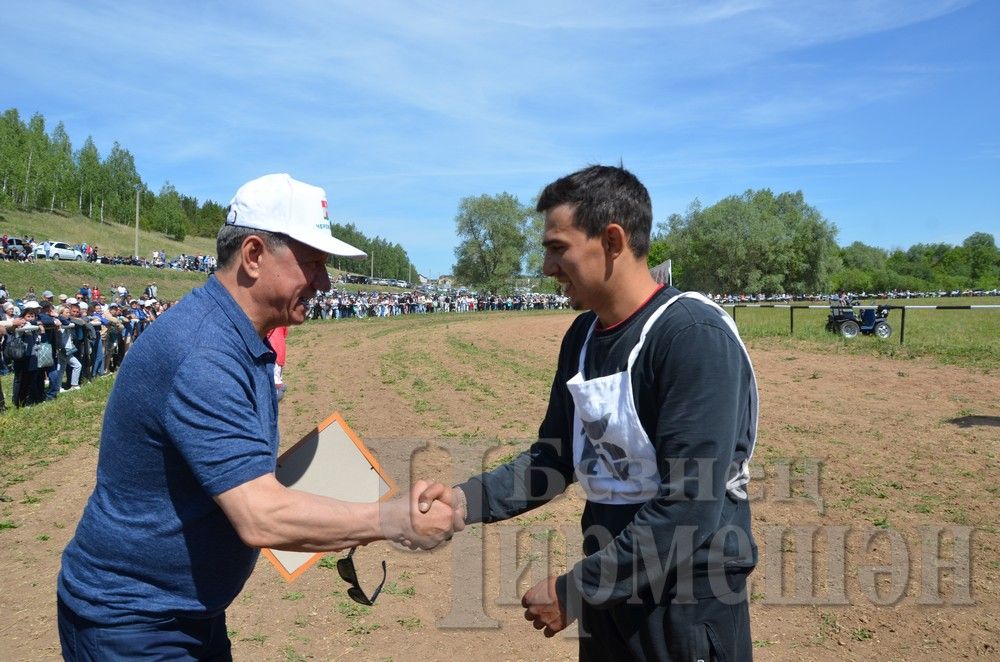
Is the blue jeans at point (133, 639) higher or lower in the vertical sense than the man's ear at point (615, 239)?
lower

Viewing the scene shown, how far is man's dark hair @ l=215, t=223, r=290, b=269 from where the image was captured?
7.70 feet

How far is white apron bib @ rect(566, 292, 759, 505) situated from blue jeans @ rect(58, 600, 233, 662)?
133 cm

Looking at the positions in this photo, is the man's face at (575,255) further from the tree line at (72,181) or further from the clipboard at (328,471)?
the tree line at (72,181)

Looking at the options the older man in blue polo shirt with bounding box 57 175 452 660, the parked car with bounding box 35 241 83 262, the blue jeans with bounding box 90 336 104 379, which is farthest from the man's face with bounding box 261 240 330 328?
the parked car with bounding box 35 241 83 262

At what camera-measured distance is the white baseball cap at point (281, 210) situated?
2.34 m

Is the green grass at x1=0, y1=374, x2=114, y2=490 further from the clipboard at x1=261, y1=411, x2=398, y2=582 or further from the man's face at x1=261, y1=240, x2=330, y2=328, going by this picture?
the man's face at x1=261, y1=240, x2=330, y2=328

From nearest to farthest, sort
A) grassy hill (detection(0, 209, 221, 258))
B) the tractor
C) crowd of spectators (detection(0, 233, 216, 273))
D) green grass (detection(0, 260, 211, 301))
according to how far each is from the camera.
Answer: the tractor, green grass (detection(0, 260, 211, 301)), crowd of spectators (detection(0, 233, 216, 273)), grassy hill (detection(0, 209, 221, 258))

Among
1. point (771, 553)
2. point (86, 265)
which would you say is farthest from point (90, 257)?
point (771, 553)

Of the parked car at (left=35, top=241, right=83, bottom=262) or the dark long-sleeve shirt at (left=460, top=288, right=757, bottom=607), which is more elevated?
the parked car at (left=35, top=241, right=83, bottom=262)

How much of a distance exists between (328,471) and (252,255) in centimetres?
102

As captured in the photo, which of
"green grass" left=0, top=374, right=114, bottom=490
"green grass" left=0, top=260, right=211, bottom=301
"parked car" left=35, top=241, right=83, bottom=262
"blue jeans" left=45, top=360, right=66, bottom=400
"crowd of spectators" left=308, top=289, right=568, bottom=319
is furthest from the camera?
"parked car" left=35, top=241, right=83, bottom=262

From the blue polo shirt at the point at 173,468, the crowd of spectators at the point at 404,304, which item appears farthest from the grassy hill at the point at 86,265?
the blue polo shirt at the point at 173,468

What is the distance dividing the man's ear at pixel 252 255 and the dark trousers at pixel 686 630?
155 cm

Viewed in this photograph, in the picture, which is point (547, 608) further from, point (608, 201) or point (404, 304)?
point (404, 304)
